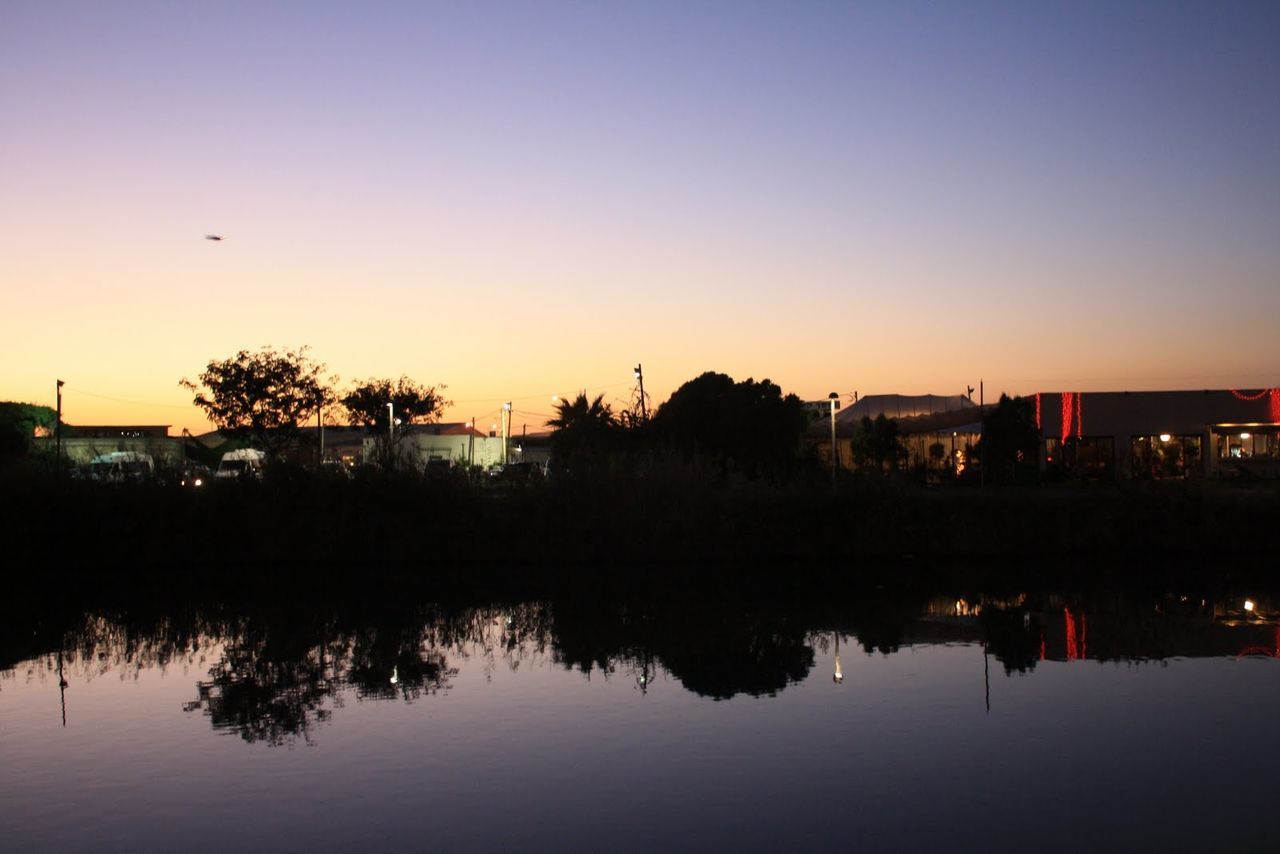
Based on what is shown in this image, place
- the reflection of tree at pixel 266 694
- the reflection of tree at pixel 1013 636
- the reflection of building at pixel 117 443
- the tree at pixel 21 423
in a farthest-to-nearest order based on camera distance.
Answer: the tree at pixel 21 423, the reflection of building at pixel 117 443, the reflection of tree at pixel 1013 636, the reflection of tree at pixel 266 694

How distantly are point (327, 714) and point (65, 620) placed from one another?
33.3 feet

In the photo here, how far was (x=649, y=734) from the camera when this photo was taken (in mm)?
11344

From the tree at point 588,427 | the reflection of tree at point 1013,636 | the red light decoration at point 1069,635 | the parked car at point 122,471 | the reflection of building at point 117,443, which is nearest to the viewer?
the reflection of tree at point 1013,636

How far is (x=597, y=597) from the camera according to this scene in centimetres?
2189

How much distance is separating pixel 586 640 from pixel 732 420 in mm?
32359

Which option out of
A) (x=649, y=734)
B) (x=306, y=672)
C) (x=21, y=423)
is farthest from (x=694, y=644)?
(x=21, y=423)

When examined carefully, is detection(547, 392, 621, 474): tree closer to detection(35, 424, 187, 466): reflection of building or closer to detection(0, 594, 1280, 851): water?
detection(35, 424, 187, 466): reflection of building

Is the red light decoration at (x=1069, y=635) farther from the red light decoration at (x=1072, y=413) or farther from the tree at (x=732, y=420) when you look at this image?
the red light decoration at (x=1072, y=413)

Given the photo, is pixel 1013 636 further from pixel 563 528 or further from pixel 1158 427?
pixel 1158 427

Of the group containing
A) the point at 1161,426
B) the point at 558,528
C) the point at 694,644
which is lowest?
the point at 694,644

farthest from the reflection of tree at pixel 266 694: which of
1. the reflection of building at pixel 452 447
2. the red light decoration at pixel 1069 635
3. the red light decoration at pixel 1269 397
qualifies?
the red light decoration at pixel 1269 397

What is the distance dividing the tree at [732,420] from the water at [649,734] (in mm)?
30029

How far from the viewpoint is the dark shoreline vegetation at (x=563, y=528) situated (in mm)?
27312

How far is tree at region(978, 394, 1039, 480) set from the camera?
4588 cm
